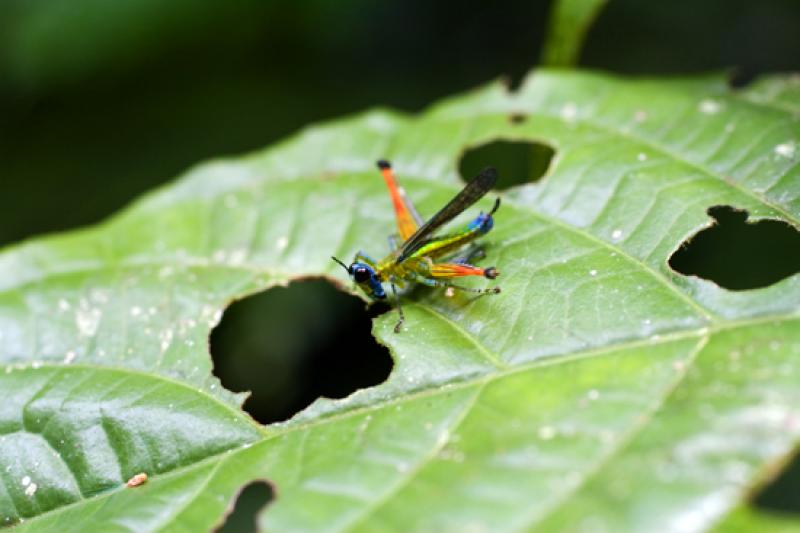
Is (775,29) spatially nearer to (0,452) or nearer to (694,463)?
(694,463)

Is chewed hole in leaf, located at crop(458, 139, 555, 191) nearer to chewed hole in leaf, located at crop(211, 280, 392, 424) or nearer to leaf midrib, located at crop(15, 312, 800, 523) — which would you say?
leaf midrib, located at crop(15, 312, 800, 523)

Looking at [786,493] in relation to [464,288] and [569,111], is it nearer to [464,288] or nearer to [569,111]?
[569,111]

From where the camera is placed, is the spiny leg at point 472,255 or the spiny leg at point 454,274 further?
the spiny leg at point 472,255

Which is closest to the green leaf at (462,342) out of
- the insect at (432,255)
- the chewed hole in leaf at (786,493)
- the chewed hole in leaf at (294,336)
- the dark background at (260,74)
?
the insect at (432,255)

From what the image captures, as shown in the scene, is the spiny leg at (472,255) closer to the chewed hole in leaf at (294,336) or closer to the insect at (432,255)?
the insect at (432,255)

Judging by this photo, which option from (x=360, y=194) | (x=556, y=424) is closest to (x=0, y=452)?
(x=360, y=194)

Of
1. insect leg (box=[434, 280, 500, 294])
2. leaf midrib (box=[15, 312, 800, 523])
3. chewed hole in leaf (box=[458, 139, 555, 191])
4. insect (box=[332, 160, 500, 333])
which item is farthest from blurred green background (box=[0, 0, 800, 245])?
leaf midrib (box=[15, 312, 800, 523])

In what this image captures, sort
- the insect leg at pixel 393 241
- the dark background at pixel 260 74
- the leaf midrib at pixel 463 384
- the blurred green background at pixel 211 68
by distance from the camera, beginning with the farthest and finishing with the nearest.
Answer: the blurred green background at pixel 211 68 → the dark background at pixel 260 74 → the insect leg at pixel 393 241 → the leaf midrib at pixel 463 384
